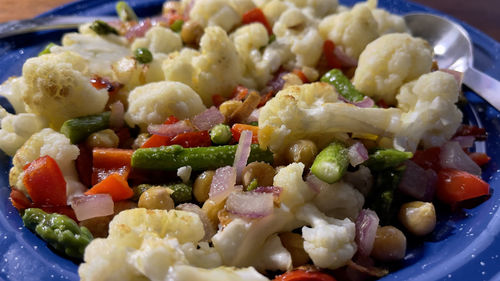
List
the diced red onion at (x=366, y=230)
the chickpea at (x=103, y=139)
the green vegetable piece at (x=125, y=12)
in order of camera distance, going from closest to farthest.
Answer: the diced red onion at (x=366, y=230), the chickpea at (x=103, y=139), the green vegetable piece at (x=125, y=12)

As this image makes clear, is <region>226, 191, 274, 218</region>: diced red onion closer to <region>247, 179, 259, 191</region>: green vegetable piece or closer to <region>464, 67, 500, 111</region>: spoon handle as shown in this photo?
<region>247, 179, 259, 191</region>: green vegetable piece

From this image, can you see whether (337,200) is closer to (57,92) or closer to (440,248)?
(440,248)

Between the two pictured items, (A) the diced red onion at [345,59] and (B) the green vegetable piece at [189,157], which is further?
(A) the diced red onion at [345,59]

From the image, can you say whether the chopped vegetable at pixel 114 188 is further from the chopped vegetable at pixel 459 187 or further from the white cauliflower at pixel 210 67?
the chopped vegetable at pixel 459 187

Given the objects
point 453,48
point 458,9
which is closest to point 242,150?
point 453,48

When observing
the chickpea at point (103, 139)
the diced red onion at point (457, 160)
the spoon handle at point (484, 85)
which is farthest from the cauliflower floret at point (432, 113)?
the chickpea at point (103, 139)

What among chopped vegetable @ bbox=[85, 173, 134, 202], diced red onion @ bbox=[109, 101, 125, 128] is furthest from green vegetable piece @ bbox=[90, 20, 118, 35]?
chopped vegetable @ bbox=[85, 173, 134, 202]
